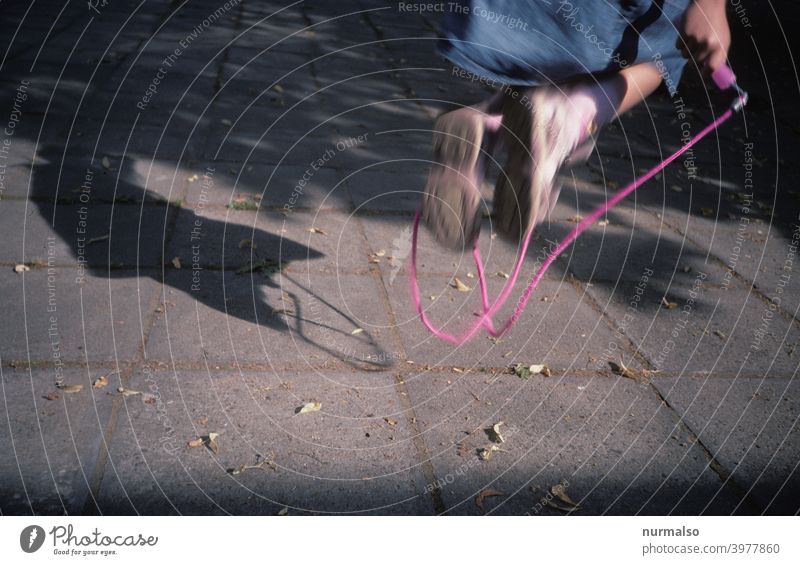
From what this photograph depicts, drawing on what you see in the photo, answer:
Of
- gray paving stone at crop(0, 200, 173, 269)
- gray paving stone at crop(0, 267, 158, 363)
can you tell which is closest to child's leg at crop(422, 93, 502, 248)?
gray paving stone at crop(0, 267, 158, 363)

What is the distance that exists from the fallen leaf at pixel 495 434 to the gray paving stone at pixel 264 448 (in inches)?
10.3

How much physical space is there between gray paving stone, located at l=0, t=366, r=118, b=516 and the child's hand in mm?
2145

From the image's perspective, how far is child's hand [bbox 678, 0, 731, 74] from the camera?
A: 7.55 ft

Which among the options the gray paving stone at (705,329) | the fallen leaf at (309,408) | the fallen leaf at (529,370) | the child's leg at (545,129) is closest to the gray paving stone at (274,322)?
the fallen leaf at (309,408)

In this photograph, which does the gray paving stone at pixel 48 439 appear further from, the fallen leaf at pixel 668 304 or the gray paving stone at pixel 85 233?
the fallen leaf at pixel 668 304

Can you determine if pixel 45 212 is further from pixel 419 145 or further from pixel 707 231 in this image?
pixel 707 231

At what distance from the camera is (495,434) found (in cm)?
238

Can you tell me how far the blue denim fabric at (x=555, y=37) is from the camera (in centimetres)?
258

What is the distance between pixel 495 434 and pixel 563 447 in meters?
0.21

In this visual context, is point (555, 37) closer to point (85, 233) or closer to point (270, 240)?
point (270, 240)

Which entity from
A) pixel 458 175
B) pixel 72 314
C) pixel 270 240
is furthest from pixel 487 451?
→ pixel 270 240

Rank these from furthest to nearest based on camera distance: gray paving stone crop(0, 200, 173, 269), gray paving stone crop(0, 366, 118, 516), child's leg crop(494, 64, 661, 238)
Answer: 1. gray paving stone crop(0, 200, 173, 269)
2. child's leg crop(494, 64, 661, 238)
3. gray paving stone crop(0, 366, 118, 516)

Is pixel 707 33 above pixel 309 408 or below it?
above

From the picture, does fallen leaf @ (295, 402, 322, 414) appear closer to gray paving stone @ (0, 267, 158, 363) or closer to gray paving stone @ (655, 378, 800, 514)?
gray paving stone @ (0, 267, 158, 363)
